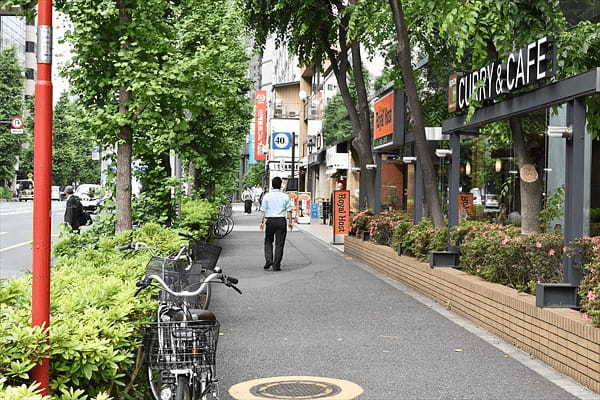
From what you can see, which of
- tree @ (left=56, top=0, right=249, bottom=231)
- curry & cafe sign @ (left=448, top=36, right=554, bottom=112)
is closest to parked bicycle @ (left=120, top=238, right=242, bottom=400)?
curry & cafe sign @ (left=448, top=36, right=554, bottom=112)

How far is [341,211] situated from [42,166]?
831 inches

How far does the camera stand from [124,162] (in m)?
12.1

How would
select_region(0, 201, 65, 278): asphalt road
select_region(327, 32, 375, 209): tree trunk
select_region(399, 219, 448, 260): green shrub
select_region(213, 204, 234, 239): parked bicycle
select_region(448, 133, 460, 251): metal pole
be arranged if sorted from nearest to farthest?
1. select_region(448, 133, 460, 251): metal pole
2. select_region(399, 219, 448, 260): green shrub
3. select_region(0, 201, 65, 278): asphalt road
4. select_region(327, 32, 375, 209): tree trunk
5. select_region(213, 204, 234, 239): parked bicycle

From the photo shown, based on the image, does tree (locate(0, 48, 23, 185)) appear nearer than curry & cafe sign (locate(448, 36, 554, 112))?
No

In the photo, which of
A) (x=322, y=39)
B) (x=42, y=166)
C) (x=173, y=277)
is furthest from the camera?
(x=322, y=39)

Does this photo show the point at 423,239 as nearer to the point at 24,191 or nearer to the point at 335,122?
the point at 335,122

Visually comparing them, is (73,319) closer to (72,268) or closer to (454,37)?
(72,268)

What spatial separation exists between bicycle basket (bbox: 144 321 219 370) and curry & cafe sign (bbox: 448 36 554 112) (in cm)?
583

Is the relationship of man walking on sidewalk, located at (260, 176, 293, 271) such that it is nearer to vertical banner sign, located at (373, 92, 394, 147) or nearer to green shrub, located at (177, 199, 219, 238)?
green shrub, located at (177, 199, 219, 238)

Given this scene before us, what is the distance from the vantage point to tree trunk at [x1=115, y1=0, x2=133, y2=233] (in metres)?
11.8

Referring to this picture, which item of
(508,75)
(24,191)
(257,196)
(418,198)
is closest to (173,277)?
(508,75)

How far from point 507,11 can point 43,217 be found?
8.81 meters

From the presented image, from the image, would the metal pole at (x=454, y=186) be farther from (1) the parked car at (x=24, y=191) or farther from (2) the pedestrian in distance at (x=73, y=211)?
(1) the parked car at (x=24, y=191)

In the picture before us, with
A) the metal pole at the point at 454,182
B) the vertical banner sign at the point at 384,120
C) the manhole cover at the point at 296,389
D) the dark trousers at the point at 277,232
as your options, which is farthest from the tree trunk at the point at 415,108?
the manhole cover at the point at 296,389
